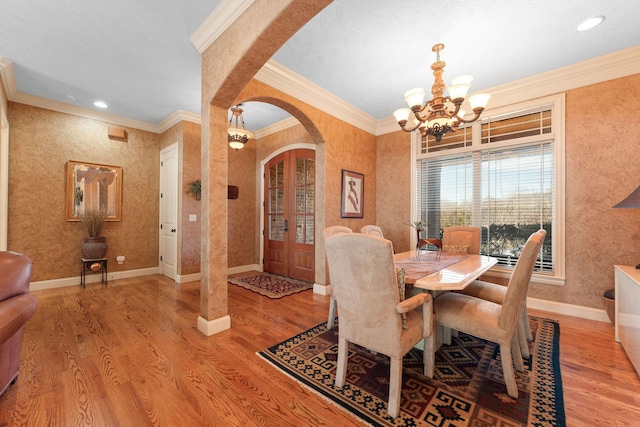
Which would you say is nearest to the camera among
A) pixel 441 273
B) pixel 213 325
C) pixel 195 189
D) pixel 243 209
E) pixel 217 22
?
pixel 441 273

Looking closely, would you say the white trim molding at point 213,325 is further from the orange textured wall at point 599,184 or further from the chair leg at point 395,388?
the orange textured wall at point 599,184

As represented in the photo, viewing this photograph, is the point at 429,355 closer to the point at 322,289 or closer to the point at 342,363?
the point at 342,363

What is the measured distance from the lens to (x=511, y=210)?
346 centimetres

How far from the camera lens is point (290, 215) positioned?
487cm

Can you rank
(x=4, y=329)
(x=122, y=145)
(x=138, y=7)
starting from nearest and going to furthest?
(x=4, y=329) → (x=138, y=7) → (x=122, y=145)

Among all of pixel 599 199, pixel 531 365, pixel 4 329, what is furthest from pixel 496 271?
pixel 4 329

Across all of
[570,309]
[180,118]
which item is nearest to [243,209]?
[180,118]

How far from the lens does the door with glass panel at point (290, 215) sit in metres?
4.57

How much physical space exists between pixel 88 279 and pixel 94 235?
0.80 meters

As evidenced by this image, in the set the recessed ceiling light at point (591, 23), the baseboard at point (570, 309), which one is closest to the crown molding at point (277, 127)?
the recessed ceiling light at point (591, 23)

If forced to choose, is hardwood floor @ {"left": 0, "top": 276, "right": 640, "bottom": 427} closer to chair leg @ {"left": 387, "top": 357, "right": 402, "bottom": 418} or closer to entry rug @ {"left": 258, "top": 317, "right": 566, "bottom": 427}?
entry rug @ {"left": 258, "top": 317, "right": 566, "bottom": 427}

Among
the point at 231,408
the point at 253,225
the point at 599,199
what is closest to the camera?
the point at 231,408

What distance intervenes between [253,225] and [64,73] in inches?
140

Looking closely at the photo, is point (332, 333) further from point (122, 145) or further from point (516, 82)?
point (122, 145)
